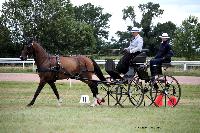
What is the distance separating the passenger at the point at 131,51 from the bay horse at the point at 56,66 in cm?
113

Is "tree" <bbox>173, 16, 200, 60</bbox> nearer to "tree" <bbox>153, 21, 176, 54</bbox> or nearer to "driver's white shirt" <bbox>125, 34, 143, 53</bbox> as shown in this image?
"tree" <bbox>153, 21, 176, 54</bbox>

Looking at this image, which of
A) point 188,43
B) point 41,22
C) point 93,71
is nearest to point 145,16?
point 188,43

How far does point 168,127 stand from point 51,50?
51.9m

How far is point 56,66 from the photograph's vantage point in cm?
1820

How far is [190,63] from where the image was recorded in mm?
40438

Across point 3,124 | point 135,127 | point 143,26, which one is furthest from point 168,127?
point 143,26

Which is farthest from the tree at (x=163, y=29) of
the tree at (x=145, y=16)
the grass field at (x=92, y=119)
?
the grass field at (x=92, y=119)

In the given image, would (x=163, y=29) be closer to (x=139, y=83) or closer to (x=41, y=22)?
(x=41, y=22)

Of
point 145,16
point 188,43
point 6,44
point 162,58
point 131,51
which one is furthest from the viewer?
point 145,16

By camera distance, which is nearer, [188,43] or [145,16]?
[188,43]

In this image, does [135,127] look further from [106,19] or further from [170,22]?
[106,19]

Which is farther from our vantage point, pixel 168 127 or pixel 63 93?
pixel 63 93

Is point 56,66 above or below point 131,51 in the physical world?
below

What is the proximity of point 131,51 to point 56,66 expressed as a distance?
235 centimetres
